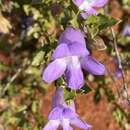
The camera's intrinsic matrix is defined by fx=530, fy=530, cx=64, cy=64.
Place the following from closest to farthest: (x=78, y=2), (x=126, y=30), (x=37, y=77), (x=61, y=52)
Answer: (x=61, y=52) < (x=78, y=2) < (x=37, y=77) < (x=126, y=30)

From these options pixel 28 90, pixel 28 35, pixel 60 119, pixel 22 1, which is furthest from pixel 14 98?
pixel 60 119

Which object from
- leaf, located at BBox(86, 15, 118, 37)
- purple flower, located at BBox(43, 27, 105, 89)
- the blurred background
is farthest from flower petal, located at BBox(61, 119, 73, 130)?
the blurred background

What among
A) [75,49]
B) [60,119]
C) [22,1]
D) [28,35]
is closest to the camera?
[75,49]

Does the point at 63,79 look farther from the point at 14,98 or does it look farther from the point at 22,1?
the point at 14,98

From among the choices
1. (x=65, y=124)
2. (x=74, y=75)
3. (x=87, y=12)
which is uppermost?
(x=87, y=12)

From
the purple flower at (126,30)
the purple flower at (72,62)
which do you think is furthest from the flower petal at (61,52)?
the purple flower at (126,30)

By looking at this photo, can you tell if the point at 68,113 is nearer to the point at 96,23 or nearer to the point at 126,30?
the point at 96,23

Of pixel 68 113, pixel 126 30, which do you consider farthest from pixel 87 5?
pixel 126 30
